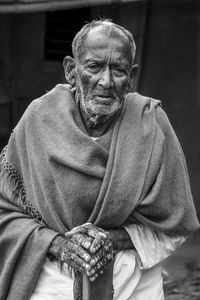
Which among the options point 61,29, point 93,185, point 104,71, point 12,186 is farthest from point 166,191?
point 61,29

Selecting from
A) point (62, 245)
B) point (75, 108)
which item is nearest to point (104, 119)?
point (75, 108)

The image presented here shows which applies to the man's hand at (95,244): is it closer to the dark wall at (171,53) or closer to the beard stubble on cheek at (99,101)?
the beard stubble on cheek at (99,101)

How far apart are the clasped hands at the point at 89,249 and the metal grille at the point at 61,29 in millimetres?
5453

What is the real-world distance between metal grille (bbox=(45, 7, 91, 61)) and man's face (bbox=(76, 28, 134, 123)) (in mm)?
5127

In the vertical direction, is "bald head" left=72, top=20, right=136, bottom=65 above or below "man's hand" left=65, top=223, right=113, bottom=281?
above

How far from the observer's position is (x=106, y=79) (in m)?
3.19

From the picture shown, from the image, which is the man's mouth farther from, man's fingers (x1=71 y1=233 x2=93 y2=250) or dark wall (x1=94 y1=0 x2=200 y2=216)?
dark wall (x1=94 y1=0 x2=200 y2=216)

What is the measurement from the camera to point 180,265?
24.7ft

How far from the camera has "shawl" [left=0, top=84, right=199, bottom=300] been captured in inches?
127

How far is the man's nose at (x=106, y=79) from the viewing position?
125 inches

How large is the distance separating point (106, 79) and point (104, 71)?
0.16 ft

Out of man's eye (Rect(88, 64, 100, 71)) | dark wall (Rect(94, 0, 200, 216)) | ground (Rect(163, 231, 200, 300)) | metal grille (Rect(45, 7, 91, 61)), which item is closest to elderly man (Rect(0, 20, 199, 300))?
man's eye (Rect(88, 64, 100, 71))

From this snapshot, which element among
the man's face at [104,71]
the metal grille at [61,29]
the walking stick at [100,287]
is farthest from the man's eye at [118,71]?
the metal grille at [61,29]

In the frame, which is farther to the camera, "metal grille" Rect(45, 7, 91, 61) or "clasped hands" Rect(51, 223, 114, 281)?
"metal grille" Rect(45, 7, 91, 61)
